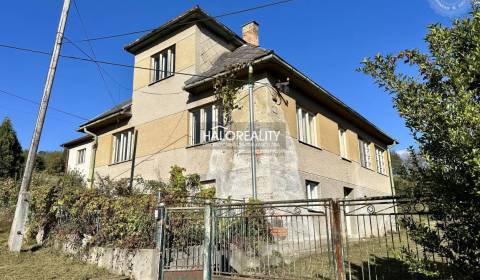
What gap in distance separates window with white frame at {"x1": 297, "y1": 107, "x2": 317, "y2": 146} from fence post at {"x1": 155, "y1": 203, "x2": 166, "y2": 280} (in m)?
5.82

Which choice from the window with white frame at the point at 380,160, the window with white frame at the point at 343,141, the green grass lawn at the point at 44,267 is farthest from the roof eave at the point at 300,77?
the green grass lawn at the point at 44,267

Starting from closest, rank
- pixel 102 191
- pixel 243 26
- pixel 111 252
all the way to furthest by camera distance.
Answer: pixel 111 252, pixel 102 191, pixel 243 26

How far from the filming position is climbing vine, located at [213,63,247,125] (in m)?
11.5

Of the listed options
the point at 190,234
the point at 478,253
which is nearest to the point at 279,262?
the point at 190,234

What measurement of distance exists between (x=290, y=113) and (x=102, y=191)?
634 centimetres

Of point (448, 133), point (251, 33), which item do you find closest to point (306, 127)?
point (251, 33)

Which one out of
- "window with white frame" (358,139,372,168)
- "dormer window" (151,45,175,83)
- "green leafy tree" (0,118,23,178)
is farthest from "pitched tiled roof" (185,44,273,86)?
"green leafy tree" (0,118,23,178)

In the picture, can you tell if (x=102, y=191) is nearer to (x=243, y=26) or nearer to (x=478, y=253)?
(x=478, y=253)

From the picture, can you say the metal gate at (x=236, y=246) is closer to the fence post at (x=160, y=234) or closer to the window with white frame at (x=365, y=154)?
the fence post at (x=160, y=234)

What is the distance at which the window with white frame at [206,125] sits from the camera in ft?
39.2

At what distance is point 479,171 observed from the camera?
2.91 meters

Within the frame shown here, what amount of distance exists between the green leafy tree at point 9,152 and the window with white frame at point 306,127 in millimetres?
22424

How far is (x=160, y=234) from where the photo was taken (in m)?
7.44

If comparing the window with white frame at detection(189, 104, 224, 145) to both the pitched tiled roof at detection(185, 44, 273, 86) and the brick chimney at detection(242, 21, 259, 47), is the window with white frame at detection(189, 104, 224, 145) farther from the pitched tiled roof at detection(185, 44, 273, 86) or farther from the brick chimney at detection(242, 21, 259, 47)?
the brick chimney at detection(242, 21, 259, 47)
